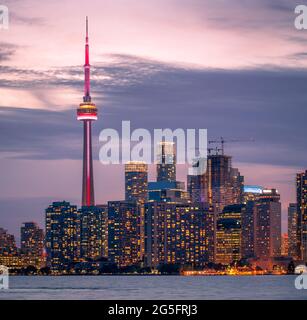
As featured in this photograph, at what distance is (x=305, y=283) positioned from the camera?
551ft
